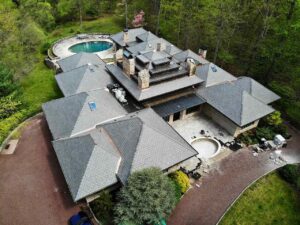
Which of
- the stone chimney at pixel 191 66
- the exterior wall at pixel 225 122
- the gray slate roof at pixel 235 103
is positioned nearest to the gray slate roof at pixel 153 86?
the stone chimney at pixel 191 66

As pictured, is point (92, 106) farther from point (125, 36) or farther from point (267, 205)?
point (125, 36)

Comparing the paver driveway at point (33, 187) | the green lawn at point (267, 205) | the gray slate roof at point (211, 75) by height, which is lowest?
the green lawn at point (267, 205)

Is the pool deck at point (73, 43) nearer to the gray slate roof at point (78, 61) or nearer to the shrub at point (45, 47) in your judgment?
the shrub at point (45, 47)

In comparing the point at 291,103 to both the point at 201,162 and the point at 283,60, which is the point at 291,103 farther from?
the point at 201,162

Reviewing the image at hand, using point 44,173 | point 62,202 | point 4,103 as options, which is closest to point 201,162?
point 62,202

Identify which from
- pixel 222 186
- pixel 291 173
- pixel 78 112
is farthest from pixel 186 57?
pixel 291 173

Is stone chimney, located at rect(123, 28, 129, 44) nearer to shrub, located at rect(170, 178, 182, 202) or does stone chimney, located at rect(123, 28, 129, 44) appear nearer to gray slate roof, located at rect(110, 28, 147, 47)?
gray slate roof, located at rect(110, 28, 147, 47)
